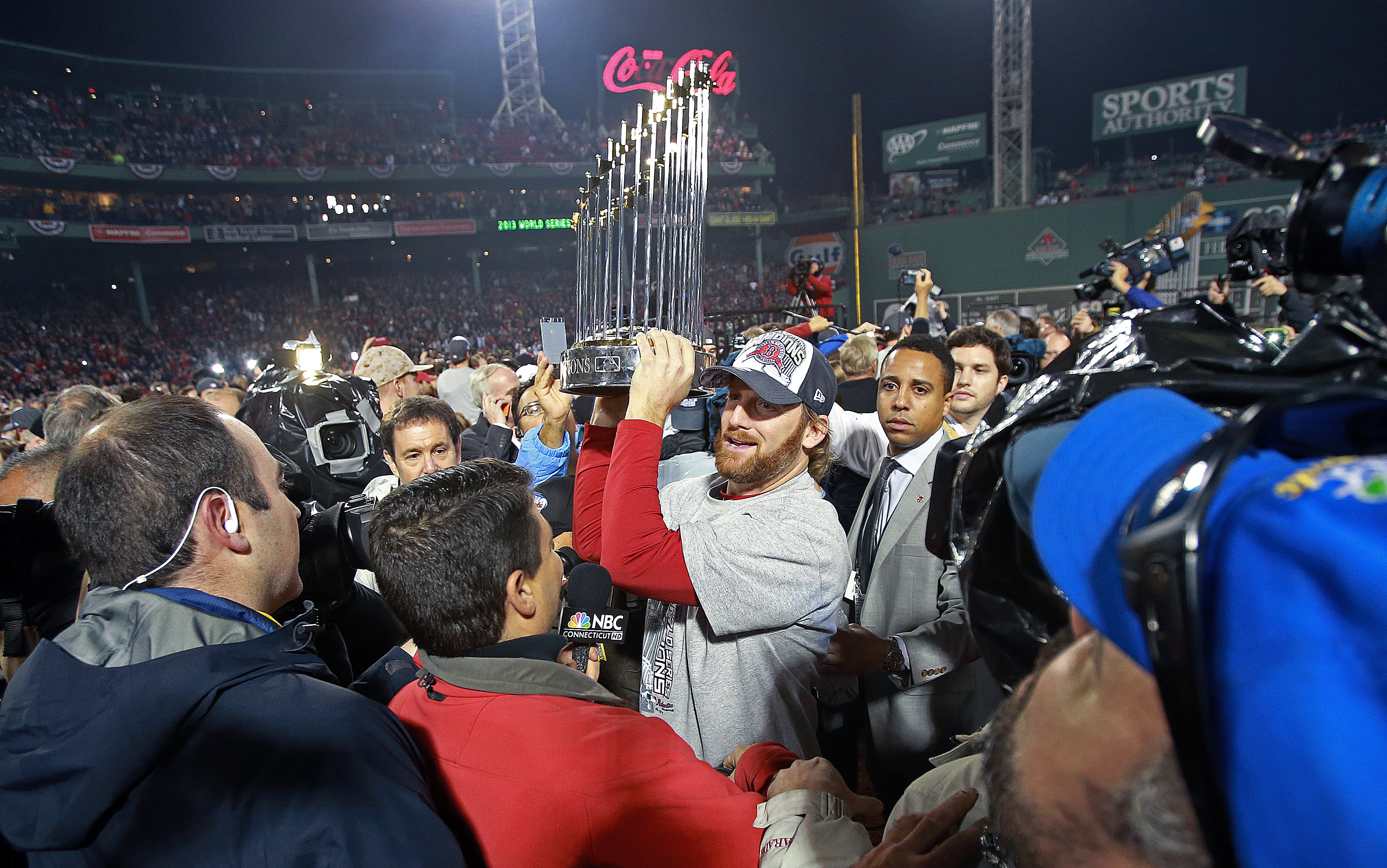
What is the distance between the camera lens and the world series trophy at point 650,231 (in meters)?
2.01

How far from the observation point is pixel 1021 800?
583 millimetres

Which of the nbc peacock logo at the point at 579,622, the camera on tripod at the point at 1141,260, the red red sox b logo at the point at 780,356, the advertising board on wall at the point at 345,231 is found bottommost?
the nbc peacock logo at the point at 579,622

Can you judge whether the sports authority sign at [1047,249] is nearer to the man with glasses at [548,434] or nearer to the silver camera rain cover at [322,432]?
the man with glasses at [548,434]

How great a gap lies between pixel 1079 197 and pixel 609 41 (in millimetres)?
27851

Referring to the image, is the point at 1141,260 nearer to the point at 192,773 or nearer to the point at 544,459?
the point at 544,459

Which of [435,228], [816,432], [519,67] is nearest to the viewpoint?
[816,432]

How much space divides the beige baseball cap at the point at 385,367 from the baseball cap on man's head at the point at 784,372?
4.18m

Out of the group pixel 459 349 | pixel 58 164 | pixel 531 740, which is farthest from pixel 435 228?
pixel 531 740

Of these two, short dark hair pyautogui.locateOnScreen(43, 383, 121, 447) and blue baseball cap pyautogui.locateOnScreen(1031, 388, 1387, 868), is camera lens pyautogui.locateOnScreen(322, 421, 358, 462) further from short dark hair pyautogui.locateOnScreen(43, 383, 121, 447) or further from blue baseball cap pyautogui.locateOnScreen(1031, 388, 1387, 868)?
blue baseball cap pyautogui.locateOnScreen(1031, 388, 1387, 868)

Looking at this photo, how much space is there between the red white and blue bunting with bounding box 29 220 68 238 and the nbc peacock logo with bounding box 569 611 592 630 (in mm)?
31340

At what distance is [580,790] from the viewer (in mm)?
1229

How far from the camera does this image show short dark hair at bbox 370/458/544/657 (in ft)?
4.85

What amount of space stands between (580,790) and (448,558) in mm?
563

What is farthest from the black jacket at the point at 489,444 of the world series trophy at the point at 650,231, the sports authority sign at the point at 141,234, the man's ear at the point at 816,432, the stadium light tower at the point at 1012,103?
the sports authority sign at the point at 141,234
